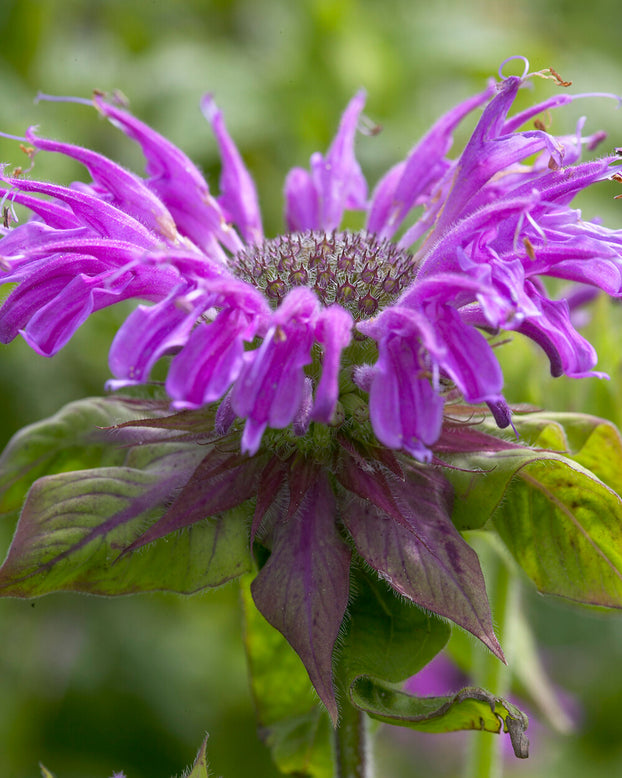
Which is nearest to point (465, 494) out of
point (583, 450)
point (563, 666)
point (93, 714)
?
point (583, 450)

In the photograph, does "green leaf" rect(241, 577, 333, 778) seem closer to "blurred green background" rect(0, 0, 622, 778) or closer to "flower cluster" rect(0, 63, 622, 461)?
"flower cluster" rect(0, 63, 622, 461)

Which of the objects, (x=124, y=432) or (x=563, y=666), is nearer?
(x=124, y=432)

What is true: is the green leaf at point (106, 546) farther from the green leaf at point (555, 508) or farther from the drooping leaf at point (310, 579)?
the green leaf at point (555, 508)

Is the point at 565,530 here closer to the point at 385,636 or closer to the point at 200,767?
the point at 385,636

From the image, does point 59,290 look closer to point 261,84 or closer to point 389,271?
point 389,271

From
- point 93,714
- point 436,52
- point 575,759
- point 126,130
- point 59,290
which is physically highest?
point 436,52

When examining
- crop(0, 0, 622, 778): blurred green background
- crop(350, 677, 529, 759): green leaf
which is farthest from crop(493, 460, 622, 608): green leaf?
crop(0, 0, 622, 778): blurred green background

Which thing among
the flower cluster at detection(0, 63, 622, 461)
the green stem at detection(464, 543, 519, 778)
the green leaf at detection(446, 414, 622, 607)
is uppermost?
the flower cluster at detection(0, 63, 622, 461)
